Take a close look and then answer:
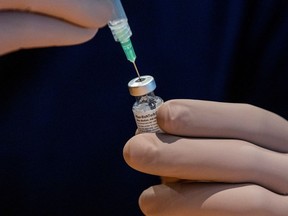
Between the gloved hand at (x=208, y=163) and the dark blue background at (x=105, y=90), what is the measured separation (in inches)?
7.7

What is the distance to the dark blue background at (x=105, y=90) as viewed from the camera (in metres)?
0.77

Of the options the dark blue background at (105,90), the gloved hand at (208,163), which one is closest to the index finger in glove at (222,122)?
the gloved hand at (208,163)

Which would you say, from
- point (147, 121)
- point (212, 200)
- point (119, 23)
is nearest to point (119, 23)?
point (119, 23)

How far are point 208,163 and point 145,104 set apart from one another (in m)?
0.09

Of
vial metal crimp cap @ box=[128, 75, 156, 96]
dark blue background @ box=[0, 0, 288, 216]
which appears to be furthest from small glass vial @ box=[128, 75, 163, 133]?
dark blue background @ box=[0, 0, 288, 216]

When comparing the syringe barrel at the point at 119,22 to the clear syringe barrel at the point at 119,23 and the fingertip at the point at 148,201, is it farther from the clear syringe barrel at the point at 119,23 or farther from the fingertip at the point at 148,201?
the fingertip at the point at 148,201

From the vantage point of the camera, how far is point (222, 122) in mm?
589

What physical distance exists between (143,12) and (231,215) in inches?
13.4

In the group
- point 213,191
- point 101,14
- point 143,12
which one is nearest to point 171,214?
point 213,191

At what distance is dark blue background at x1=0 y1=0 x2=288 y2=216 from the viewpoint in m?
0.77

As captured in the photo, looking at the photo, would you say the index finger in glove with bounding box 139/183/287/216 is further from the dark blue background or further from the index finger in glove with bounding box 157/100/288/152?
the dark blue background

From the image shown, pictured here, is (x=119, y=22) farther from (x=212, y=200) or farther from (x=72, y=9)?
(x=212, y=200)

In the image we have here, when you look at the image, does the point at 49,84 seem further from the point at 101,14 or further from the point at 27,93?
the point at 101,14

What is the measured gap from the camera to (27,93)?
765 millimetres
